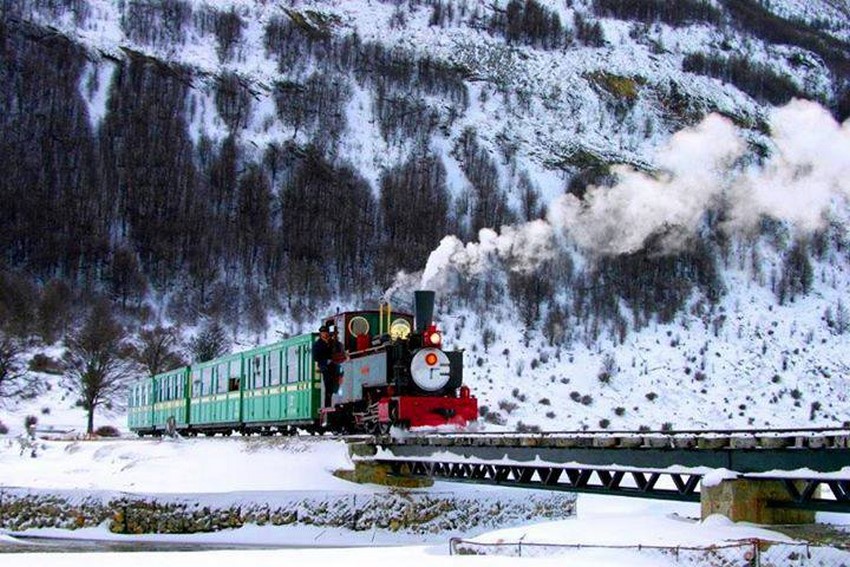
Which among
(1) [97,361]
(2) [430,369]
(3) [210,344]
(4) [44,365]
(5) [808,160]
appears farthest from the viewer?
(3) [210,344]

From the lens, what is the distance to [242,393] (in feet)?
129

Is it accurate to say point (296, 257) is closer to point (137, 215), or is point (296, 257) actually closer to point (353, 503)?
point (137, 215)

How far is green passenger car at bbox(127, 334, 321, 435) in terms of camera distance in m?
33.8

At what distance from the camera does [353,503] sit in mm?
28688

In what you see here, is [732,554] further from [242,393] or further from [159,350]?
[159,350]

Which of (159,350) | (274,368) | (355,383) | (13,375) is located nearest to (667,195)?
(355,383)

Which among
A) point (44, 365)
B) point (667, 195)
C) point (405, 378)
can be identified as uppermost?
point (667, 195)

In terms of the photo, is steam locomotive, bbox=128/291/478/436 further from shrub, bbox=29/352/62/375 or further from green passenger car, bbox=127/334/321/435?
shrub, bbox=29/352/62/375

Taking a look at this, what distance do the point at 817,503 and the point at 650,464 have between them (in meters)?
3.38

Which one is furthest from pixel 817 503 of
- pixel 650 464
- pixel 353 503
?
pixel 353 503

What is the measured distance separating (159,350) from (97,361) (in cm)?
597

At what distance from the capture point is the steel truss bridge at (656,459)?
56.9 feet

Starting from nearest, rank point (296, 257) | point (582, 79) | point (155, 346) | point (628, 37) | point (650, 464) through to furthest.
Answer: point (650, 464) < point (155, 346) < point (296, 257) < point (582, 79) < point (628, 37)

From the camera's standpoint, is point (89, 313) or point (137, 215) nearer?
point (89, 313)
